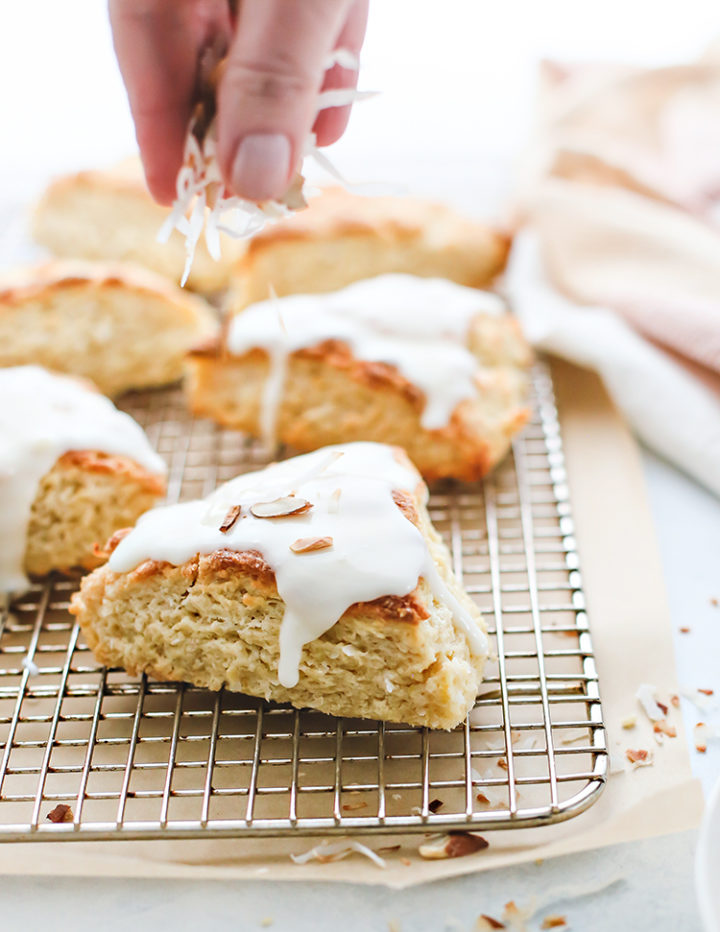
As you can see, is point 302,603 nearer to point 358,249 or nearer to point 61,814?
point 61,814

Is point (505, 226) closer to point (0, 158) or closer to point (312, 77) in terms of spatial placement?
point (312, 77)

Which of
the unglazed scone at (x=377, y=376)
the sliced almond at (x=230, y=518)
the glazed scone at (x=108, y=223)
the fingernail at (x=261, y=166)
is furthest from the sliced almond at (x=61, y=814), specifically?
the glazed scone at (x=108, y=223)

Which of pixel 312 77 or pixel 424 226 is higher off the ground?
pixel 312 77

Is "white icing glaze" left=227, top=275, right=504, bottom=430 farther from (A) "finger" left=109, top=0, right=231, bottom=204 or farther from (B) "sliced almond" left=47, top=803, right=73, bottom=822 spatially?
(B) "sliced almond" left=47, top=803, right=73, bottom=822

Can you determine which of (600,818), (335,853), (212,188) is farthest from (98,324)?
(600,818)

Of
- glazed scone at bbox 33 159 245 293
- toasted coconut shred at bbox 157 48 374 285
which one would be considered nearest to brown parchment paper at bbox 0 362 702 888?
toasted coconut shred at bbox 157 48 374 285

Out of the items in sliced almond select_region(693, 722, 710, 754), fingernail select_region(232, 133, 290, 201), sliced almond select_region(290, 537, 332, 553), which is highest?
fingernail select_region(232, 133, 290, 201)

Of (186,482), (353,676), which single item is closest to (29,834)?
(353,676)
